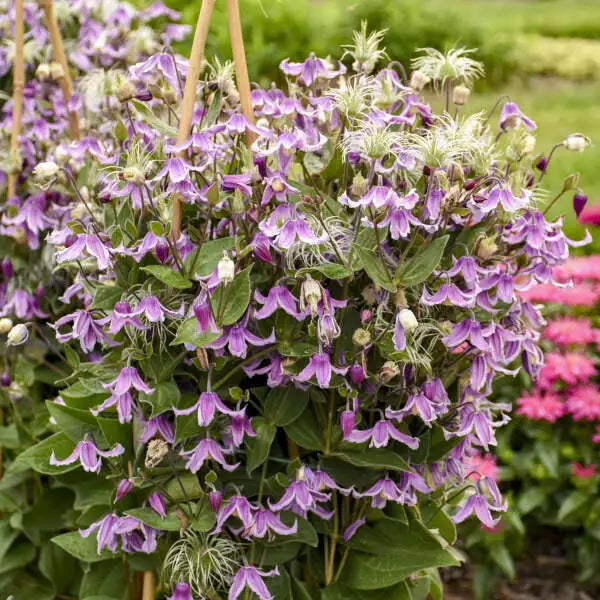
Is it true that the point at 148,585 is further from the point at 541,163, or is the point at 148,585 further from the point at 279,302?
the point at 541,163

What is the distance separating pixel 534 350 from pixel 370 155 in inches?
19.5

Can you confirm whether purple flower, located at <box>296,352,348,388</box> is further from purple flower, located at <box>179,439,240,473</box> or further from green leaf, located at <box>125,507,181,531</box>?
green leaf, located at <box>125,507,181,531</box>

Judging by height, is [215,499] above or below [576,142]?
below

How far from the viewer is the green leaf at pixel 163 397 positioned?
1.35 metres

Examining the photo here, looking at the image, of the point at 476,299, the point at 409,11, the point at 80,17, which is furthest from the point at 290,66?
the point at 409,11

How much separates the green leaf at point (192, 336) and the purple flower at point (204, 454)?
0.58 feet

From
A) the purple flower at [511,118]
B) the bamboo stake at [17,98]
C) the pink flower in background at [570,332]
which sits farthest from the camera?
the pink flower in background at [570,332]

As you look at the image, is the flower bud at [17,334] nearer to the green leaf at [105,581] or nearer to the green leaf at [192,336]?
the green leaf at [192,336]

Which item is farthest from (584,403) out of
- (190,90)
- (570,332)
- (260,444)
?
(190,90)

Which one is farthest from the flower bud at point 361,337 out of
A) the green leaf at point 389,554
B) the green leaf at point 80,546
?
the green leaf at point 80,546

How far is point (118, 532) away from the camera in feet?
4.63

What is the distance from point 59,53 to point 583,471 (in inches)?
68.9

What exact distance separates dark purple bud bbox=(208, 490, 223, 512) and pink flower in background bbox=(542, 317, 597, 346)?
1.54 m

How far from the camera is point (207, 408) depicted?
4.33ft
